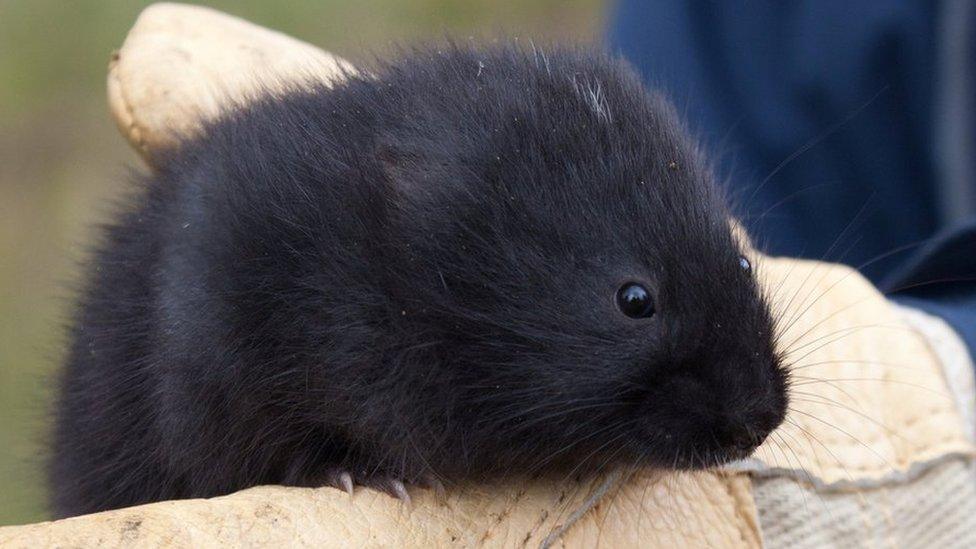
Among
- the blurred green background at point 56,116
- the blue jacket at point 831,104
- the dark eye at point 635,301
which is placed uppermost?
the blue jacket at point 831,104

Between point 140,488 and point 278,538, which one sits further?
point 140,488

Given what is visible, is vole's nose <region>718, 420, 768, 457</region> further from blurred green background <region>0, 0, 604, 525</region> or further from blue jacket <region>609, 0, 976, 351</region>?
blurred green background <region>0, 0, 604, 525</region>

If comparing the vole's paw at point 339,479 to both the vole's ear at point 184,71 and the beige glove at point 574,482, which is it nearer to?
the beige glove at point 574,482

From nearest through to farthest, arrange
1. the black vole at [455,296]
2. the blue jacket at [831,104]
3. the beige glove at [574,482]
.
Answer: the beige glove at [574,482]
the black vole at [455,296]
the blue jacket at [831,104]

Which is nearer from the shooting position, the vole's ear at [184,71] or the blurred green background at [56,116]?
the vole's ear at [184,71]

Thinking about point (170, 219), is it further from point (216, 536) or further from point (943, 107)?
point (943, 107)

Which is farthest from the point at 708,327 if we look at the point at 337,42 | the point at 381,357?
the point at 337,42

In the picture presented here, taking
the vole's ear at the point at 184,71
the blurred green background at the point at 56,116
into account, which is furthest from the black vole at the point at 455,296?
the blurred green background at the point at 56,116

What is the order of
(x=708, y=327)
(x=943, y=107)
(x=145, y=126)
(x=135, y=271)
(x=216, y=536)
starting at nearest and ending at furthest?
1. (x=216, y=536)
2. (x=708, y=327)
3. (x=135, y=271)
4. (x=145, y=126)
5. (x=943, y=107)

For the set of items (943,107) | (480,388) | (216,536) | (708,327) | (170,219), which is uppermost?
(943,107)
